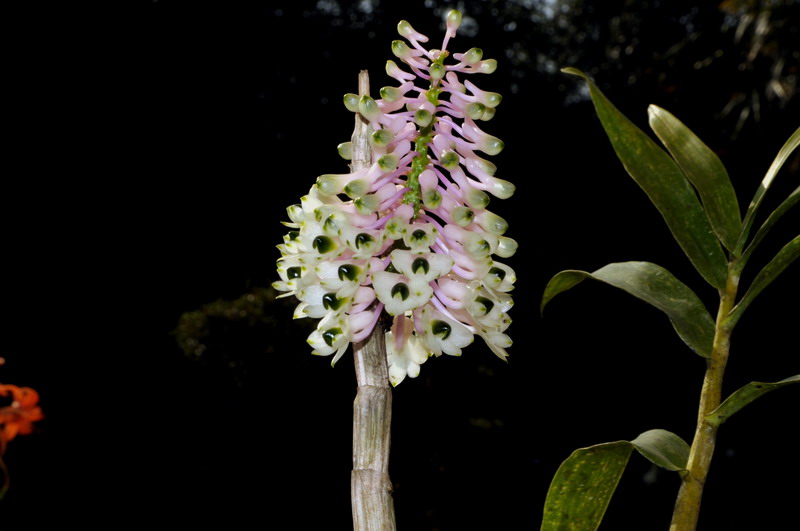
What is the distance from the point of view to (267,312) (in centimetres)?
214

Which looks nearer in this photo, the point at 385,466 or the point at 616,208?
the point at 385,466

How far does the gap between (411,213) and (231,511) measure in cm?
164

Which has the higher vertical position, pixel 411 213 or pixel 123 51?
pixel 123 51

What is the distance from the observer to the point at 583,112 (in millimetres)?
3055

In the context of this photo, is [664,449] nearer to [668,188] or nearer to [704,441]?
[704,441]

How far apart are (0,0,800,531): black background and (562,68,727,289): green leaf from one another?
1.27m

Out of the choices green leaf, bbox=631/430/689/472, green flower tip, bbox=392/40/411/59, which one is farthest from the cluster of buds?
green leaf, bbox=631/430/689/472

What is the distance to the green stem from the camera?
1.52ft

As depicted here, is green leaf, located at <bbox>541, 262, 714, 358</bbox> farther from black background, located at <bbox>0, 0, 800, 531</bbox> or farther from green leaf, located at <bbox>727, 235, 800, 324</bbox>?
black background, located at <bbox>0, 0, 800, 531</bbox>

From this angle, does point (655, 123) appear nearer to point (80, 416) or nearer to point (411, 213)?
point (411, 213)

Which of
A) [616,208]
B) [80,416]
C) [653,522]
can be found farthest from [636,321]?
[80,416]

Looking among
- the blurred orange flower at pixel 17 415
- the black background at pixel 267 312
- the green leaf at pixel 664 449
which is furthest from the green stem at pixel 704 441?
the black background at pixel 267 312

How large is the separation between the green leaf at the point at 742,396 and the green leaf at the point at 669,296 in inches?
1.4

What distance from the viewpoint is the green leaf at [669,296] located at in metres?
0.47
